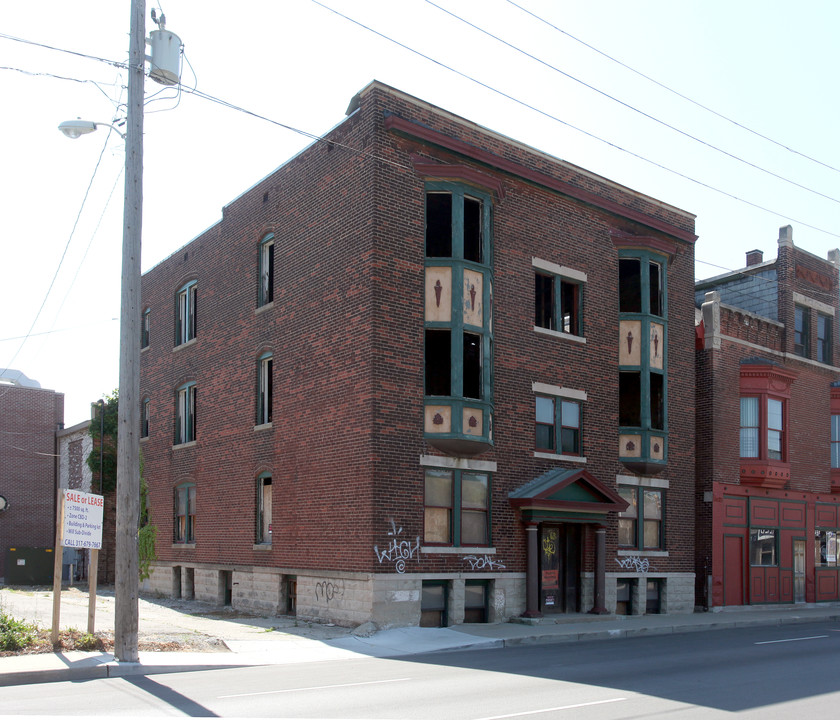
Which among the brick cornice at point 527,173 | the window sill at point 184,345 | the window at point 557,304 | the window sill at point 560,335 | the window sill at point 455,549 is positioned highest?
the brick cornice at point 527,173

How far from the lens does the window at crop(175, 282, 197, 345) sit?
2897cm

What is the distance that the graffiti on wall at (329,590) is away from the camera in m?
19.5

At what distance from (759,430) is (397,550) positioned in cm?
1447

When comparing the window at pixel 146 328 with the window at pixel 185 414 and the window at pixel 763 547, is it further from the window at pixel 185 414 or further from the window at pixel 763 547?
the window at pixel 763 547

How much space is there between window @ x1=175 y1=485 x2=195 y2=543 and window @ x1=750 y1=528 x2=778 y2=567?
56.5 feet

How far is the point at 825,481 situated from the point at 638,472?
33.4 feet

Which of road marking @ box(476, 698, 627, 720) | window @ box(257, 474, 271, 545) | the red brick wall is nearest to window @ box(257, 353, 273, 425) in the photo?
the red brick wall

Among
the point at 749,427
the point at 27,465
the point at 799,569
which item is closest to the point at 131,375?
the point at 749,427

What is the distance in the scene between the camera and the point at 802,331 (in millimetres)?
31203

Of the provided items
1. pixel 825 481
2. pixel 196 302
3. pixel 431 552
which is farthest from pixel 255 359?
pixel 825 481

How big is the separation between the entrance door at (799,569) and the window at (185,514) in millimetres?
19292

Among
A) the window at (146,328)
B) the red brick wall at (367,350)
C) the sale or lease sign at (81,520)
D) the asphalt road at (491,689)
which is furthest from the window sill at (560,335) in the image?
the window at (146,328)

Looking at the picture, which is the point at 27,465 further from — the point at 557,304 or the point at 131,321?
→ the point at 131,321

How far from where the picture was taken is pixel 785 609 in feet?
92.1
